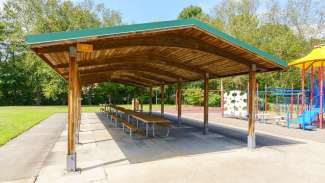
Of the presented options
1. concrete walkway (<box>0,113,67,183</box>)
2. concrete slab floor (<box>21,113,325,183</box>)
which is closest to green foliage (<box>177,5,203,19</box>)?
concrete slab floor (<box>21,113,325,183</box>)

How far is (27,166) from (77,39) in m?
2.96

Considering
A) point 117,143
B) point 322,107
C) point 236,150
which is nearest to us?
point 236,150

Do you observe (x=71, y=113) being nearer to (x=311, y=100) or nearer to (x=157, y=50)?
(x=157, y=50)

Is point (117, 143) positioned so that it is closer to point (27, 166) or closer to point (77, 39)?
point (27, 166)

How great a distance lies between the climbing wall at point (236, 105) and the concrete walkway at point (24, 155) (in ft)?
40.6

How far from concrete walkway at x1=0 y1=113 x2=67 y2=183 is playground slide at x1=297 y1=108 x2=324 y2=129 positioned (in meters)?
10.6

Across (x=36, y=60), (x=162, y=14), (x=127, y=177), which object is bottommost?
(x=127, y=177)

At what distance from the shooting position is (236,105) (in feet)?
58.2

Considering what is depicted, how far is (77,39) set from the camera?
4535 mm

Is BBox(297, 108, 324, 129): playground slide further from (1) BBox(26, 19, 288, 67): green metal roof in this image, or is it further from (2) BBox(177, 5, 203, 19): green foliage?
(2) BBox(177, 5, 203, 19): green foliage

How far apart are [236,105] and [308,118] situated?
604 cm

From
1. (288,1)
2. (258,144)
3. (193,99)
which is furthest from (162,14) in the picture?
(258,144)

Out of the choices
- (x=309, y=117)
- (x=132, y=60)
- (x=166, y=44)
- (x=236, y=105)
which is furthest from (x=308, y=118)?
(x=166, y=44)

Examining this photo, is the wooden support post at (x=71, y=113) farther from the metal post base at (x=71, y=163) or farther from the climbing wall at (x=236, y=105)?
the climbing wall at (x=236, y=105)
